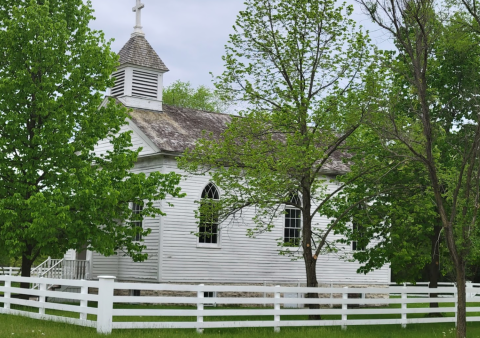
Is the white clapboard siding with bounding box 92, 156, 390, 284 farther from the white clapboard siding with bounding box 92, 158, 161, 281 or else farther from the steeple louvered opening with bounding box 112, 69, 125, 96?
the steeple louvered opening with bounding box 112, 69, 125, 96

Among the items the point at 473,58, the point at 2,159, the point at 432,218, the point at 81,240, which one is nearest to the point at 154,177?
the point at 81,240

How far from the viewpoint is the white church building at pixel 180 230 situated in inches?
968

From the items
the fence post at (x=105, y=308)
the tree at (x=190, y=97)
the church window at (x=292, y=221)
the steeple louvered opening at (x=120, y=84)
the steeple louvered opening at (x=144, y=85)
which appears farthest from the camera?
the tree at (x=190, y=97)

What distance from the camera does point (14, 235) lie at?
18641 mm

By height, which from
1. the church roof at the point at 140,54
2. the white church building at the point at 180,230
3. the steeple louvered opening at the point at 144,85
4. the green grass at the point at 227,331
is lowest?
the green grass at the point at 227,331

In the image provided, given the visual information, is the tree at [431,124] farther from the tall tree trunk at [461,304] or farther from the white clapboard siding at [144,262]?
the white clapboard siding at [144,262]

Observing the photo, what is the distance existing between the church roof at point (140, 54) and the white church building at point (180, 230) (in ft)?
0.16

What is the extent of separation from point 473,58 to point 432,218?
5.56 metres

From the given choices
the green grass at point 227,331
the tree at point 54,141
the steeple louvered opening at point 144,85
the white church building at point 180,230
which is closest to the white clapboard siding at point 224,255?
the white church building at point 180,230

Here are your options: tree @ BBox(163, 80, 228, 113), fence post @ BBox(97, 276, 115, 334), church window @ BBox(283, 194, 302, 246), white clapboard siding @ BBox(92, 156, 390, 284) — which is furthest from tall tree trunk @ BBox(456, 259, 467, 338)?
tree @ BBox(163, 80, 228, 113)

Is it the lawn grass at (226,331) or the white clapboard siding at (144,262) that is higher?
the white clapboard siding at (144,262)

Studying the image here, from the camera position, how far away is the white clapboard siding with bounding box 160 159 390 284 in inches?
966

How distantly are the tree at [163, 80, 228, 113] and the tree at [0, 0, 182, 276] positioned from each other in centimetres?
3698

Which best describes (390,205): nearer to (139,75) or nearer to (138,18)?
(139,75)
